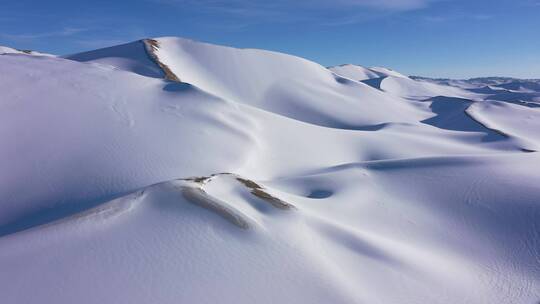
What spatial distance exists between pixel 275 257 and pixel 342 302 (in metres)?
1.11

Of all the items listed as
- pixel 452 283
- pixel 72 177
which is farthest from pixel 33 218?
pixel 452 283

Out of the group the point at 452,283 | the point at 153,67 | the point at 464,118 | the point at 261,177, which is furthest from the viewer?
the point at 464,118

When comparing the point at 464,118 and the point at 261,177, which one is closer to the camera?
the point at 261,177

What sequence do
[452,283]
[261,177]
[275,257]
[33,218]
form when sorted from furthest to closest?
[261,177] < [33,218] < [452,283] < [275,257]

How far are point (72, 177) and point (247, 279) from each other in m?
4.89

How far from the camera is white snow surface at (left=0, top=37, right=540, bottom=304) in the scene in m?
5.34

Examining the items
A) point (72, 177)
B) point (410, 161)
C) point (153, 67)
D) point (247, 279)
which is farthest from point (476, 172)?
point (153, 67)

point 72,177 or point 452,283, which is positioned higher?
point 72,177

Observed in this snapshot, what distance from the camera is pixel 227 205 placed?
6.73 metres

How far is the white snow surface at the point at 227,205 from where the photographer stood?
534 centimetres

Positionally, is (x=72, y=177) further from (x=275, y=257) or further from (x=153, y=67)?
(x=153, y=67)

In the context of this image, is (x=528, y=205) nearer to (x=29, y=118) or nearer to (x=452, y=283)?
(x=452, y=283)

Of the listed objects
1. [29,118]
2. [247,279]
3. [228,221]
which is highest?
[29,118]

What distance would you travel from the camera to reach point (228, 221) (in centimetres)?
639
